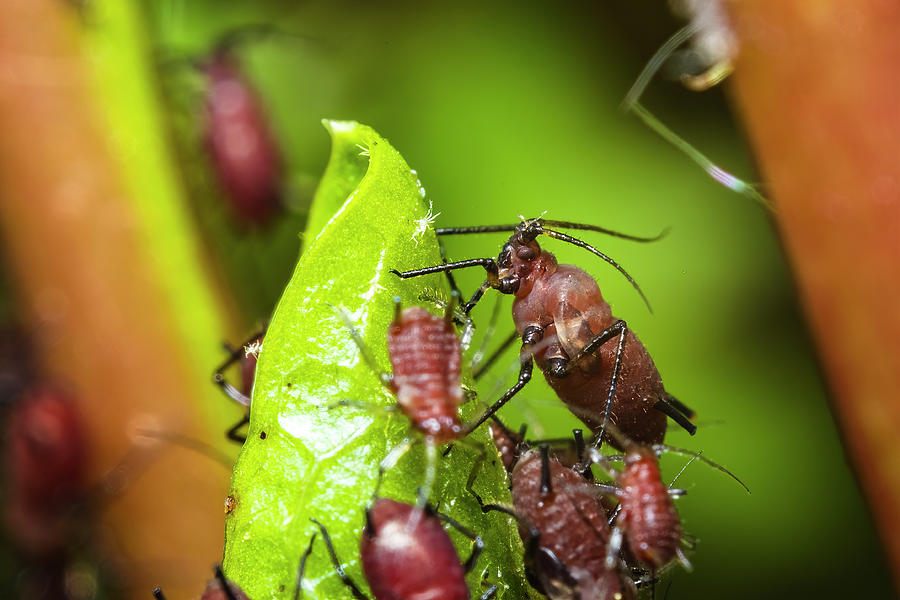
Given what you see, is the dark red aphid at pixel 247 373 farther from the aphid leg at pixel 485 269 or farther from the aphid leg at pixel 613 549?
the aphid leg at pixel 613 549

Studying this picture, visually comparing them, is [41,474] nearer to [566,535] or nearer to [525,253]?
[525,253]

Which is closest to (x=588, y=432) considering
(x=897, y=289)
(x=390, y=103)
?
(x=897, y=289)

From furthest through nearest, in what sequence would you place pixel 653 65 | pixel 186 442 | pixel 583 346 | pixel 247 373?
pixel 186 442 < pixel 653 65 < pixel 247 373 < pixel 583 346

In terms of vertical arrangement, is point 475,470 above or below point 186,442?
above

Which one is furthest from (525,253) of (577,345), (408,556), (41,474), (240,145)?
(41,474)

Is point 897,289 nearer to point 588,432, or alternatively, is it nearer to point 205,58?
point 588,432

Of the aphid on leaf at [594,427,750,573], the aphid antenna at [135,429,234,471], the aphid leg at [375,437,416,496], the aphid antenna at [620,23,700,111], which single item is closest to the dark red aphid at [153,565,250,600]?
the aphid leg at [375,437,416,496]

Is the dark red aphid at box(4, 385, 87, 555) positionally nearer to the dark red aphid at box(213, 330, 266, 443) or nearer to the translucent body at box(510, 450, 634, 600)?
the dark red aphid at box(213, 330, 266, 443)
